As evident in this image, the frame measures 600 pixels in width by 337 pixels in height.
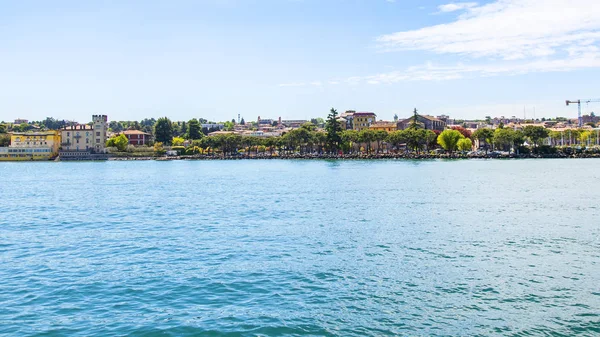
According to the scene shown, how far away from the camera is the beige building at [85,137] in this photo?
12450 cm

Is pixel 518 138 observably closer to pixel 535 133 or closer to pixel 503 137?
pixel 503 137

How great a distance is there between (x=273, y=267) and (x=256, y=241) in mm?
4146

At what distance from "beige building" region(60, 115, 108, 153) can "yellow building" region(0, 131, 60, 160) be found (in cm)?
242

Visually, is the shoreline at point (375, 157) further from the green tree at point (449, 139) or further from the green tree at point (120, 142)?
the green tree at point (120, 142)

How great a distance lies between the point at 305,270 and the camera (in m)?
15.8

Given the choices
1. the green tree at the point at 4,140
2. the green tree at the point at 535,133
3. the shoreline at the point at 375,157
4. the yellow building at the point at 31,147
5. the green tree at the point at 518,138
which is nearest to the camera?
the green tree at the point at 535,133

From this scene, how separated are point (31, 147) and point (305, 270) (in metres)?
120

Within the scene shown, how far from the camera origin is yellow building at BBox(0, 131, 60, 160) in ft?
396

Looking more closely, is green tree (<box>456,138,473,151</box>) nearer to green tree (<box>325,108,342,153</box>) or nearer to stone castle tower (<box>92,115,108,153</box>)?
green tree (<box>325,108,342,153</box>)

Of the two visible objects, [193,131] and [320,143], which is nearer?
[320,143]

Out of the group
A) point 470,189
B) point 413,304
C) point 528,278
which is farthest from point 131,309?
point 470,189

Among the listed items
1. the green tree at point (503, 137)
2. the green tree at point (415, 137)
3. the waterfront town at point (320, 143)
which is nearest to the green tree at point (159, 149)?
the waterfront town at point (320, 143)

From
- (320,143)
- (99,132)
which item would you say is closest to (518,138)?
(320,143)

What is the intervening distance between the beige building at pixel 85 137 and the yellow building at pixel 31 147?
2415 millimetres
